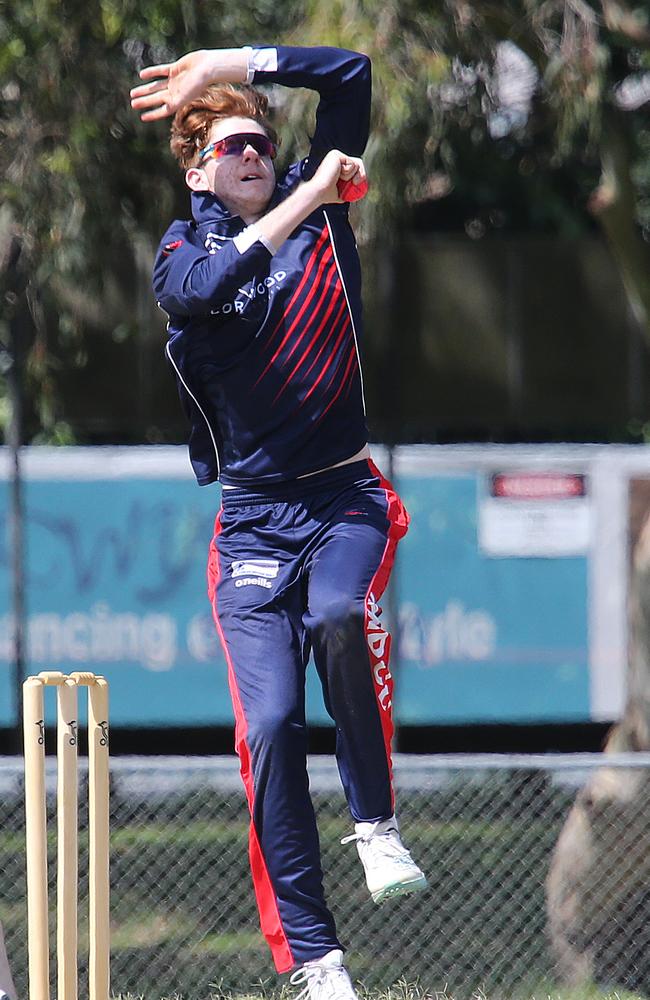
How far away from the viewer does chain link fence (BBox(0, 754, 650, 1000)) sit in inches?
219

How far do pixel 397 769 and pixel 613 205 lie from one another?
353 centimetres

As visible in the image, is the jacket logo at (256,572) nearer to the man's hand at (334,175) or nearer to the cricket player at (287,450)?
the cricket player at (287,450)

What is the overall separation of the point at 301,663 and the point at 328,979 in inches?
27.7

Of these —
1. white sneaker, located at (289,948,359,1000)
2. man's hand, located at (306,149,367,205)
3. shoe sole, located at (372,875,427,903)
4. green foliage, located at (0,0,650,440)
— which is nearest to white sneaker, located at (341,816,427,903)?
shoe sole, located at (372,875,427,903)

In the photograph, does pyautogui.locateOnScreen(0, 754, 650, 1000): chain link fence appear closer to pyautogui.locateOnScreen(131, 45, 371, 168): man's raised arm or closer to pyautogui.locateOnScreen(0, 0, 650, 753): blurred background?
pyautogui.locateOnScreen(0, 0, 650, 753): blurred background

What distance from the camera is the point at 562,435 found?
34.3 feet

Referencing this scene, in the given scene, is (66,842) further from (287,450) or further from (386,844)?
(287,450)

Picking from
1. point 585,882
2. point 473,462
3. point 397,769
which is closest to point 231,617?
point 397,769

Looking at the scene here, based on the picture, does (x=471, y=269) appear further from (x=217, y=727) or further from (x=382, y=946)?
(x=382, y=946)

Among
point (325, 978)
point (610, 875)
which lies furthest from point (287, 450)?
Result: point (610, 875)

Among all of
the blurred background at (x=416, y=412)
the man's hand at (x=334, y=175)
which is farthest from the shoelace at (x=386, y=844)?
the blurred background at (x=416, y=412)

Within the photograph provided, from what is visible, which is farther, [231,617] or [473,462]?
[473,462]

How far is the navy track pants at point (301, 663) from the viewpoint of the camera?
3340mm

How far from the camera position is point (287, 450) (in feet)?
11.5
